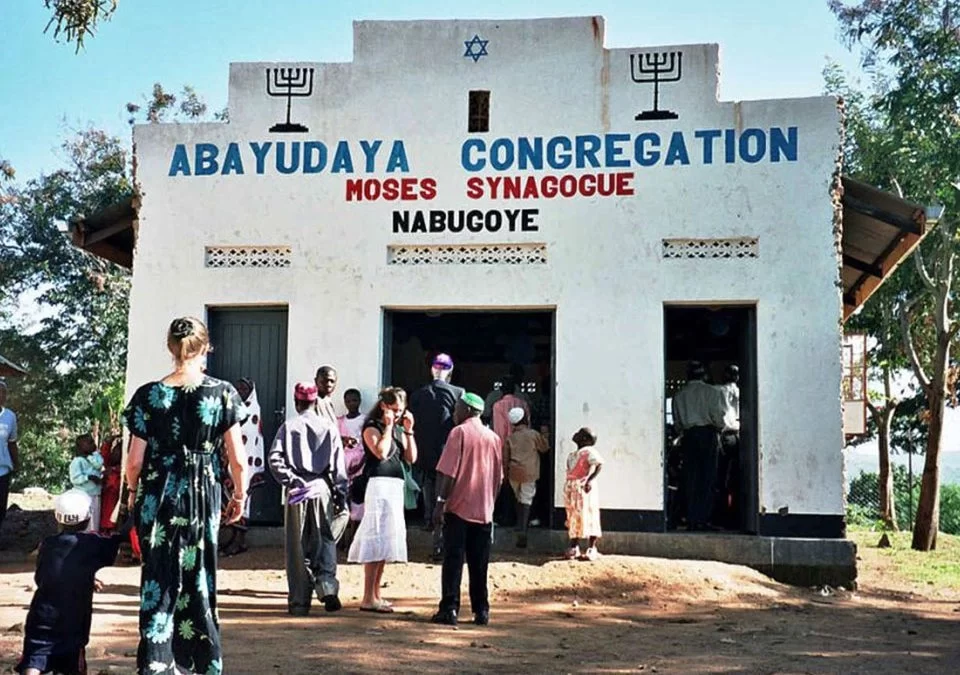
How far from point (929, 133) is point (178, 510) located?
43.3 feet

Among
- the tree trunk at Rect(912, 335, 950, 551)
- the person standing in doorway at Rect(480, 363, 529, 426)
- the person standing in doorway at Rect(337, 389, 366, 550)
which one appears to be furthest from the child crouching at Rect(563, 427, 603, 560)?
the tree trunk at Rect(912, 335, 950, 551)

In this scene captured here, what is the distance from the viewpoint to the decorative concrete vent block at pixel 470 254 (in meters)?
10.6

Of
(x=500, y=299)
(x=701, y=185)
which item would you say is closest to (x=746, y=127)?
(x=701, y=185)

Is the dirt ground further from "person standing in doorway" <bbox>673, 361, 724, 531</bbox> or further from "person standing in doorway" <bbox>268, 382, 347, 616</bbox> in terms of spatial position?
"person standing in doorway" <bbox>673, 361, 724, 531</bbox>

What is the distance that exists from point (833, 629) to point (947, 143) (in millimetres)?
9188

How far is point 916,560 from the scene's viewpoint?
45.3 ft

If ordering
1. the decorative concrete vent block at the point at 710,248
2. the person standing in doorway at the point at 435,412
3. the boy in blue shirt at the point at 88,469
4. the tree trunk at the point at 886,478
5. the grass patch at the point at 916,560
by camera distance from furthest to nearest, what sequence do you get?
the tree trunk at the point at 886,478 → the grass patch at the point at 916,560 → the decorative concrete vent block at the point at 710,248 → the boy in blue shirt at the point at 88,469 → the person standing in doorway at the point at 435,412

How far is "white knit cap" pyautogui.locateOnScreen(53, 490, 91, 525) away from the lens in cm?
487

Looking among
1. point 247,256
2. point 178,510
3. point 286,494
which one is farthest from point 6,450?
point 178,510

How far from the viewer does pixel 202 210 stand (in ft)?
36.2

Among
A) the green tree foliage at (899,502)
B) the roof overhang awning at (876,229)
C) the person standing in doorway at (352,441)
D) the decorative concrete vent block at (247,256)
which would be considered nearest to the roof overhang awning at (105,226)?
the decorative concrete vent block at (247,256)

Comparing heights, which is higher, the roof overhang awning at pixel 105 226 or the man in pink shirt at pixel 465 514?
the roof overhang awning at pixel 105 226

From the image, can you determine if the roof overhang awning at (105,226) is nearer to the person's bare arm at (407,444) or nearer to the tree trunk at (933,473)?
the person's bare arm at (407,444)

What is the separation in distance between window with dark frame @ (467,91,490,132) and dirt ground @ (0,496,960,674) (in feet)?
14.2
